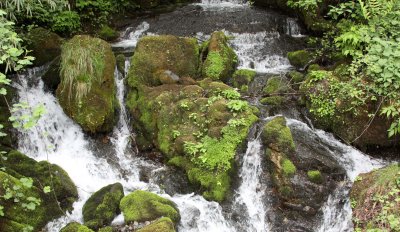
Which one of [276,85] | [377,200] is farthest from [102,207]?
[276,85]

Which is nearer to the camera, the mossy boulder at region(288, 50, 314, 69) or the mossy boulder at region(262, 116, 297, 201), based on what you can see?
the mossy boulder at region(262, 116, 297, 201)

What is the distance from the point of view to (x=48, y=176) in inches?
267

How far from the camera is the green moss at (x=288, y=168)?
6.79 metres

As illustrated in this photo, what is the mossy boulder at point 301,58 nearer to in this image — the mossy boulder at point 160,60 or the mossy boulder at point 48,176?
the mossy boulder at point 160,60

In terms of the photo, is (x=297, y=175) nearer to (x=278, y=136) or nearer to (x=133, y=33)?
(x=278, y=136)

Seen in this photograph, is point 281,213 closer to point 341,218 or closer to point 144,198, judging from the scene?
point 341,218

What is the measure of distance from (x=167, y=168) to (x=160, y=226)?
6.81ft

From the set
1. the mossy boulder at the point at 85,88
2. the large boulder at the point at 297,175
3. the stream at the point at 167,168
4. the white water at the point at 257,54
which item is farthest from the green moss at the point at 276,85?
the mossy boulder at the point at 85,88

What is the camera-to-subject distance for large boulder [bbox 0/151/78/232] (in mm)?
5844

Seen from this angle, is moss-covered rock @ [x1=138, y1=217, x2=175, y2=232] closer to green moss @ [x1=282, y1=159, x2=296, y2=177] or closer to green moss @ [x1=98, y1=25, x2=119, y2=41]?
green moss @ [x1=282, y1=159, x2=296, y2=177]

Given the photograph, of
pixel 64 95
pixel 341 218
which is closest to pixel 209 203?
pixel 341 218

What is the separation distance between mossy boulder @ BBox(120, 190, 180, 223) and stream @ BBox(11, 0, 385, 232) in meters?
0.25

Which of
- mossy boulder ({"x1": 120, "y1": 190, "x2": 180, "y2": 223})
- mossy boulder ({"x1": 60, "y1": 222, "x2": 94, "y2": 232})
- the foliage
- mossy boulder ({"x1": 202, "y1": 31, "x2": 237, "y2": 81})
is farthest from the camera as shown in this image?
the foliage

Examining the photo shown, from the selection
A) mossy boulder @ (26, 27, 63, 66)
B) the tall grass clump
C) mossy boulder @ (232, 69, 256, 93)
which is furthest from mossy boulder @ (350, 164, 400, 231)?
mossy boulder @ (26, 27, 63, 66)
